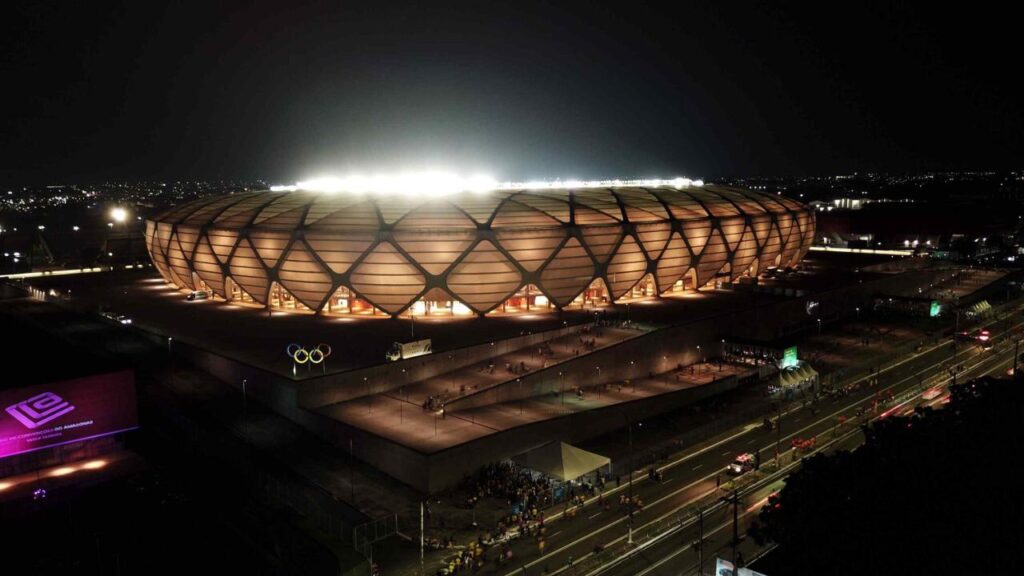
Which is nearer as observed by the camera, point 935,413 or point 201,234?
point 935,413

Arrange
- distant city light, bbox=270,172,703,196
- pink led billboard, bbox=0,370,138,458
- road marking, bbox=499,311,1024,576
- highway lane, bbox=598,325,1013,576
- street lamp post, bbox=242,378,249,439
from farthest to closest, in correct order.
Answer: distant city light, bbox=270,172,703,196
street lamp post, bbox=242,378,249,439
pink led billboard, bbox=0,370,138,458
road marking, bbox=499,311,1024,576
highway lane, bbox=598,325,1013,576

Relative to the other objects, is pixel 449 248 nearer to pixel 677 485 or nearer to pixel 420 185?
pixel 420 185

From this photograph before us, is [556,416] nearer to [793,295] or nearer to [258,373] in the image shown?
[258,373]

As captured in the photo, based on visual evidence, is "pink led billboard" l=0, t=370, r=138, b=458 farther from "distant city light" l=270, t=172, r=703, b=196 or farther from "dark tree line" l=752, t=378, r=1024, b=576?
"distant city light" l=270, t=172, r=703, b=196

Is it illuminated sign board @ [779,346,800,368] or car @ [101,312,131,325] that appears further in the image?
car @ [101,312,131,325]

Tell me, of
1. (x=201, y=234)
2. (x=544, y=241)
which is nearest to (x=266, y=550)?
(x=544, y=241)

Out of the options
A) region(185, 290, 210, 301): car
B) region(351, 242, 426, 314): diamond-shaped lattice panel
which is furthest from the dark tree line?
region(185, 290, 210, 301): car

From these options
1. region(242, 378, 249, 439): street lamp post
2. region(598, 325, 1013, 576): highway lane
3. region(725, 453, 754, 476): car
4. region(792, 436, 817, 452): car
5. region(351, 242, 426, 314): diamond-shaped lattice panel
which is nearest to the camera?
region(598, 325, 1013, 576): highway lane
